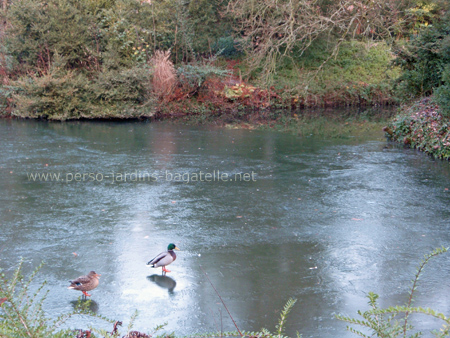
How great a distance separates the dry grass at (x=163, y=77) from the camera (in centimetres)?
1875

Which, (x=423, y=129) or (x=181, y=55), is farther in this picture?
(x=181, y=55)

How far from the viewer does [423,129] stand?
11.6 meters

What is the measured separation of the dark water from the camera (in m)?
4.53

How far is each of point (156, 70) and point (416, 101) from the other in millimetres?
10566

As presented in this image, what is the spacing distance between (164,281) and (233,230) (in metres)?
1.66

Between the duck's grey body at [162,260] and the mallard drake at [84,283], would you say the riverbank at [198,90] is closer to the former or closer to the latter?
the duck's grey body at [162,260]

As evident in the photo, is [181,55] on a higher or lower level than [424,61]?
higher

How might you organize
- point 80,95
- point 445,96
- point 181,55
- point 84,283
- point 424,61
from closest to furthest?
point 84,283
point 445,96
point 424,61
point 80,95
point 181,55

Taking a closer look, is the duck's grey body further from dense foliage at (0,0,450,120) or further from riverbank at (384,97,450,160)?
dense foliage at (0,0,450,120)

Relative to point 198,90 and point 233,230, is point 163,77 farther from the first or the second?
point 233,230

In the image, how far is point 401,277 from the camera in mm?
5039

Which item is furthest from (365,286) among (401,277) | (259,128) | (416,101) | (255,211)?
(259,128)

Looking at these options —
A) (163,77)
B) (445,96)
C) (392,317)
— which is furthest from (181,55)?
(392,317)

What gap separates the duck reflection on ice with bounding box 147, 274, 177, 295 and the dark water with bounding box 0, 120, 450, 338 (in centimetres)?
2
